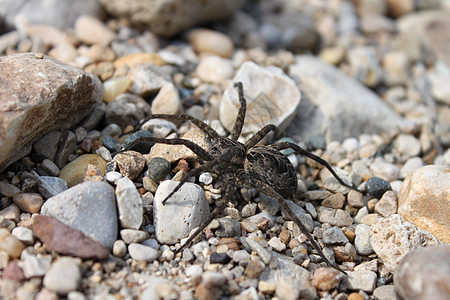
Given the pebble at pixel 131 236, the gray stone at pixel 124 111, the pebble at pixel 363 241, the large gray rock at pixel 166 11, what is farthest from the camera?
the large gray rock at pixel 166 11

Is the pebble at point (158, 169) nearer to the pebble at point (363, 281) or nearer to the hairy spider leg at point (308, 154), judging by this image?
the hairy spider leg at point (308, 154)

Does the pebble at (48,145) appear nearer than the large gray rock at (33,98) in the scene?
No

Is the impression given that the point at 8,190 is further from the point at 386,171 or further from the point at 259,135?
the point at 386,171

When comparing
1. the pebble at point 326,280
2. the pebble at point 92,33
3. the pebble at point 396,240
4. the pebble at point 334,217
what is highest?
the pebble at point 92,33

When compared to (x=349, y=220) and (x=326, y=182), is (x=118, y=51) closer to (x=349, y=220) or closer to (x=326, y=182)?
(x=326, y=182)

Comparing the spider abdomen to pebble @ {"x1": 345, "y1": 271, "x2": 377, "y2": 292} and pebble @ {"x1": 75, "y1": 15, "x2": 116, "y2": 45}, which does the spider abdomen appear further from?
pebble @ {"x1": 75, "y1": 15, "x2": 116, "y2": 45}

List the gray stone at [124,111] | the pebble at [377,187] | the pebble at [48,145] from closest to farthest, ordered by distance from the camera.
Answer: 1. the pebble at [48,145]
2. the pebble at [377,187]
3. the gray stone at [124,111]

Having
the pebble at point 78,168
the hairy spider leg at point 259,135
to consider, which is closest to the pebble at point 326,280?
the hairy spider leg at point 259,135

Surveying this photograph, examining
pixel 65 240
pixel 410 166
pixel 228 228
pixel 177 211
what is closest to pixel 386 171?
pixel 410 166
